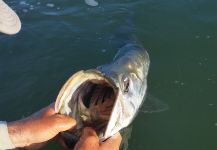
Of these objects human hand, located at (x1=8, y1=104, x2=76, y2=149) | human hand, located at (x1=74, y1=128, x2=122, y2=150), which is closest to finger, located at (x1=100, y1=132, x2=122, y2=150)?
human hand, located at (x1=74, y1=128, x2=122, y2=150)

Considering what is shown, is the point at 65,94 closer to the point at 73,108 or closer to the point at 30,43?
the point at 73,108

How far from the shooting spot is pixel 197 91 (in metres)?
6.32

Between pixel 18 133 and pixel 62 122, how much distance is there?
46cm

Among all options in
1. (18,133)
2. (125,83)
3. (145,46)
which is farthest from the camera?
(145,46)

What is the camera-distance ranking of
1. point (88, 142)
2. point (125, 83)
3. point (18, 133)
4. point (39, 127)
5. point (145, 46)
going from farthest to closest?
point (145, 46)
point (125, 83)
point (18, 133)
point (39, 127)
point (88, 142)

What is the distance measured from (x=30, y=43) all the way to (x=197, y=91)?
2942 millimetres

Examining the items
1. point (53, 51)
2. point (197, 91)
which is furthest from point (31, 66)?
point (197, 91)

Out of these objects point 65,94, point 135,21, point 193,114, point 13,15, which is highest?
point 13,15

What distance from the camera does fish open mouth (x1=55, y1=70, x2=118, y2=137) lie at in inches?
162

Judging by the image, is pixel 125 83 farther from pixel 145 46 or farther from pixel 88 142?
pixel 145 46

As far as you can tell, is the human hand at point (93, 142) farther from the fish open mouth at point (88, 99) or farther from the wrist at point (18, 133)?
the wrist at point (18, 133)

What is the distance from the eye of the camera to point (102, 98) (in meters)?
4.66

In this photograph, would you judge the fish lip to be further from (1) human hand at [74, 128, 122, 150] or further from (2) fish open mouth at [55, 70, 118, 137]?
(1) human hand at [74, 128, 122, 150]

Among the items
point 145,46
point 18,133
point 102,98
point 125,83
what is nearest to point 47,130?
point 18,133
